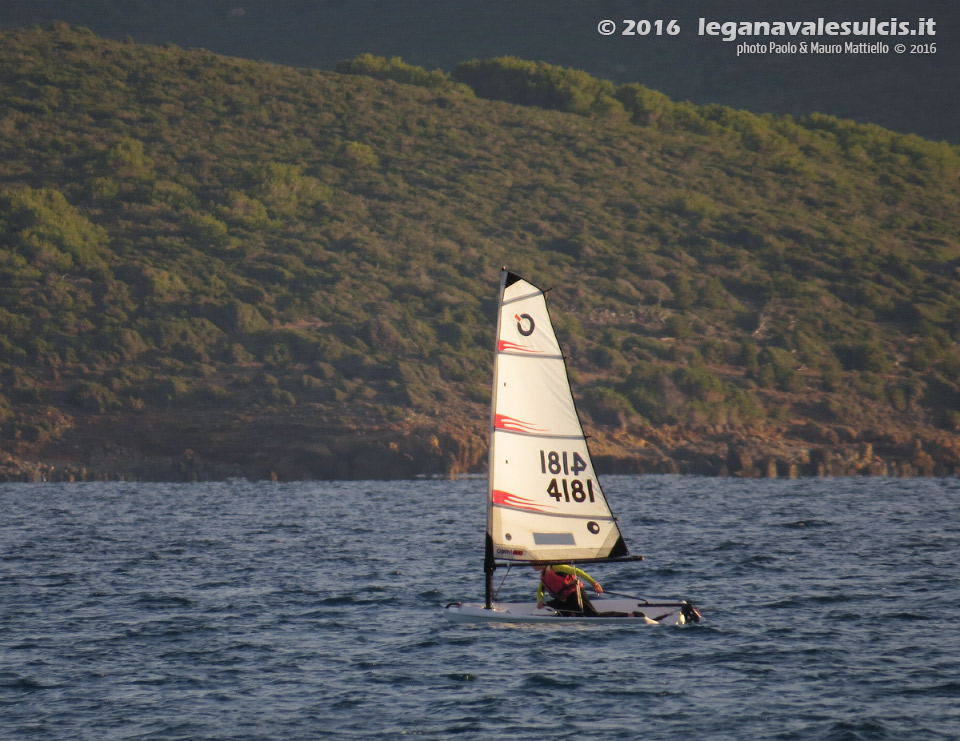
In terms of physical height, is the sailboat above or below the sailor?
above

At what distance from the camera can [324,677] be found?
2048 cm

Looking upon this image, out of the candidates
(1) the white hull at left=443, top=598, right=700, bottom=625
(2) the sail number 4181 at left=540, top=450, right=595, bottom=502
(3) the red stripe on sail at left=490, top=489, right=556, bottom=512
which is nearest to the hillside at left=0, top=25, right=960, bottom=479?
(1) the white hull at left=443, top=598, right=700, bottom=625

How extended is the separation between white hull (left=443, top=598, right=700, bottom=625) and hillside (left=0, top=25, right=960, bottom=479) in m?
47.7

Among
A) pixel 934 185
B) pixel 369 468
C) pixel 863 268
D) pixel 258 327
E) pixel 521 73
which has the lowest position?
pixel 369 468

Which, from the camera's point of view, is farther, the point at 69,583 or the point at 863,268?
the point at 863,268

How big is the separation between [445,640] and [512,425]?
14.5 feet

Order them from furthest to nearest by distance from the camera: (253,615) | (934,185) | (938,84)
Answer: (938,84) < (934,185) < (253,615)

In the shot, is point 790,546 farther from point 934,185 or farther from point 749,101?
point 749,101

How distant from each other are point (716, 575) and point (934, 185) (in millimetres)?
108412

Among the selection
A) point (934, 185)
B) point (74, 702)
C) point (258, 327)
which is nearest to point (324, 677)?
point (74, 702)

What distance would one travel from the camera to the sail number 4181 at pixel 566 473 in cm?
2453

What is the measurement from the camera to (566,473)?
24.7 metres

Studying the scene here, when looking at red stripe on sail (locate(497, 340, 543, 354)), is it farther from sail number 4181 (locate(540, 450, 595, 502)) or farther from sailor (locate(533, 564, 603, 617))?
sailor (locate(533, 564, 603, 617))

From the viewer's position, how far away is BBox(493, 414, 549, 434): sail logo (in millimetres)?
23984
